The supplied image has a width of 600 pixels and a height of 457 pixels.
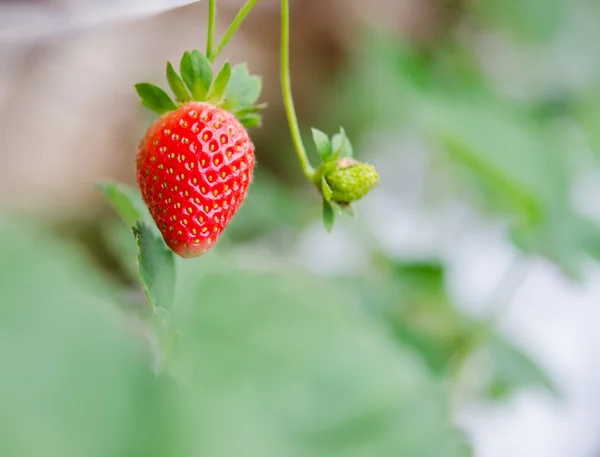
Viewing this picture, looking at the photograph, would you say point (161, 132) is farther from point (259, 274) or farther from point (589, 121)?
point (589, 121)

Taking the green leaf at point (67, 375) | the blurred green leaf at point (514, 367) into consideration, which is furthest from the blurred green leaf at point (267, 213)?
the green leaf at point (67, 375)

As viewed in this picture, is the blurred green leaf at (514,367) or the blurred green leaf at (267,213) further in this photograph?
the blurred green leaf at (267,213)

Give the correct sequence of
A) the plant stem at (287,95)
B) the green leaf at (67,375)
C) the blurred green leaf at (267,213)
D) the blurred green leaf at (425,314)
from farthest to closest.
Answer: the blurred green leaf at (267,213), the blurred green leaf at (425,314), the plant stem at (287,95), the green leaf at (67,375)

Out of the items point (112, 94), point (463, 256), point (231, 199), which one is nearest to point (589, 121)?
point (463, 256)

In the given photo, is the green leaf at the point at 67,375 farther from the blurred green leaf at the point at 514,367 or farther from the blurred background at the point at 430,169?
the blurred green leaf at the point at 514,367

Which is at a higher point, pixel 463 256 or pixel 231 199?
pixel 231 199

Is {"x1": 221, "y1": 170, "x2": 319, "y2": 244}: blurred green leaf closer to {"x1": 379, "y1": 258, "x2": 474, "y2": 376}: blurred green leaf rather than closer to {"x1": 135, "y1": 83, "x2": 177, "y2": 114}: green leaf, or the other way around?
{"x1": 379, "y1": 258, "x2": 474, "y2": 376}: blurred green leaf

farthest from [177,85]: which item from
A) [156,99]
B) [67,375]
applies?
[67,375]

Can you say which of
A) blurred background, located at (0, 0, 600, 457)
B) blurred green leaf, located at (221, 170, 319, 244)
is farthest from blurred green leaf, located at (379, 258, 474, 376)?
blurred green leaf, located at (221, 170, 319, 244)
